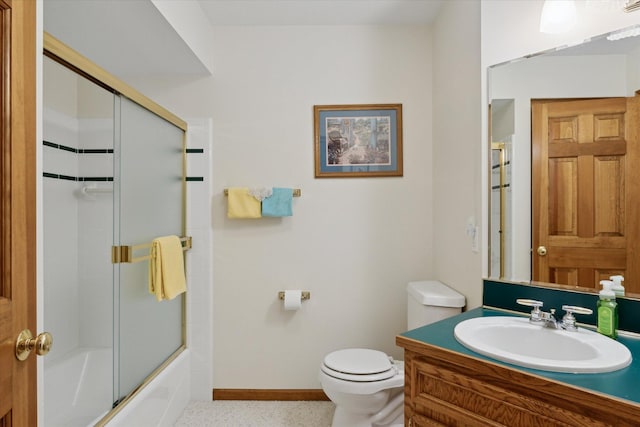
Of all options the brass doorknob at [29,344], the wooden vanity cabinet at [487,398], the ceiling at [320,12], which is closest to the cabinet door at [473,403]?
the wooden vanity cabinet at [487,398]

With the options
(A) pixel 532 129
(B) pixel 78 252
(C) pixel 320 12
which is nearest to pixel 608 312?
(A) pixel 532 129

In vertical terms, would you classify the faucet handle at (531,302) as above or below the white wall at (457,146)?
below

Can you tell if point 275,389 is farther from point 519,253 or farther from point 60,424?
point 519,253

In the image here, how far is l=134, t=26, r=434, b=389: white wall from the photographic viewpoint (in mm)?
2391

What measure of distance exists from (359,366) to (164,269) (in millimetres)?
1091

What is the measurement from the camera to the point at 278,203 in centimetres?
229

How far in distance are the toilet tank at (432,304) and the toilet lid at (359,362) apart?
277 millimetres

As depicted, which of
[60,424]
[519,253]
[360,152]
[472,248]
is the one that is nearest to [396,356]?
[472,248]

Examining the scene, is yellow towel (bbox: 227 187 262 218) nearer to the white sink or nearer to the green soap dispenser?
the white sink

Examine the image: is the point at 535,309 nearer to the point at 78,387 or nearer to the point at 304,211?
the point at 304,211

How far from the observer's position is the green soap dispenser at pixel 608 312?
121 centimetres

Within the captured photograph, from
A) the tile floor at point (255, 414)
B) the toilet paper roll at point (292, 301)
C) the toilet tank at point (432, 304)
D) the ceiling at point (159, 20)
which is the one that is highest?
the ceiling at point (159, 20)

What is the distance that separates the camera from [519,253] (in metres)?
1.57

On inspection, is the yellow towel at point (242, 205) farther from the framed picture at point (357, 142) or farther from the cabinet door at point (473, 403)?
the cabinet door at point (473, 403)
